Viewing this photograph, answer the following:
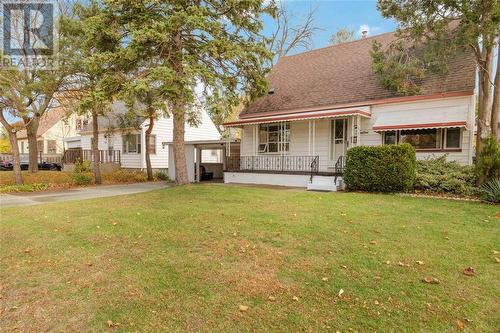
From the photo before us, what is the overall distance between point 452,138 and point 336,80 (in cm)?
618

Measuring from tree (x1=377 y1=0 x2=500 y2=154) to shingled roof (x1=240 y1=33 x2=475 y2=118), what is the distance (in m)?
1.00

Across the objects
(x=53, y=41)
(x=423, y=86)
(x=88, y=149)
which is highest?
(x=53, y=41)

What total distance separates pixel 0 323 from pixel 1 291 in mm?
795

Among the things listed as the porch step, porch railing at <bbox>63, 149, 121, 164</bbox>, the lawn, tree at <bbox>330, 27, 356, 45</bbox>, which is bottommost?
the lawn

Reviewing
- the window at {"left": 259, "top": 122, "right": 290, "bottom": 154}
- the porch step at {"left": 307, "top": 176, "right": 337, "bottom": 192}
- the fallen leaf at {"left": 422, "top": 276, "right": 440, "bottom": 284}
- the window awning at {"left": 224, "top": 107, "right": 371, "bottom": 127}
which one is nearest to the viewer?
the fallen leaf at {"left": 422, "top": 276, "right": 440, "bottom": 284}

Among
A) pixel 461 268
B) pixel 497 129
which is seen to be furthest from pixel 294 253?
pixel 497 129

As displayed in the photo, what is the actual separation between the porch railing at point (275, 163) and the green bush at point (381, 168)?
2.78 metres

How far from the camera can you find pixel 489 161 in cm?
974

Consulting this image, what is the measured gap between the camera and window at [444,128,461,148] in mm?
12414

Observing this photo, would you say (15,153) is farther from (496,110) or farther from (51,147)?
(51,147)

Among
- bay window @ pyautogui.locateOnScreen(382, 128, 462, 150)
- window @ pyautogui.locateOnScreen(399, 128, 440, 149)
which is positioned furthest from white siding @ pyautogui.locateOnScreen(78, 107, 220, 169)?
window @ pyautogui.locateOnScreen(399, 128, 440, 149)

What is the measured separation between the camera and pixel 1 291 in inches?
152

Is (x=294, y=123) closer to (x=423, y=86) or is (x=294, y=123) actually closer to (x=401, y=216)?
(x=423, y=86)

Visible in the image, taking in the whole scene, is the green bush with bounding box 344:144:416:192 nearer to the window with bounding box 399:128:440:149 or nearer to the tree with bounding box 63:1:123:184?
the window with bounding box 399:128:440:149
